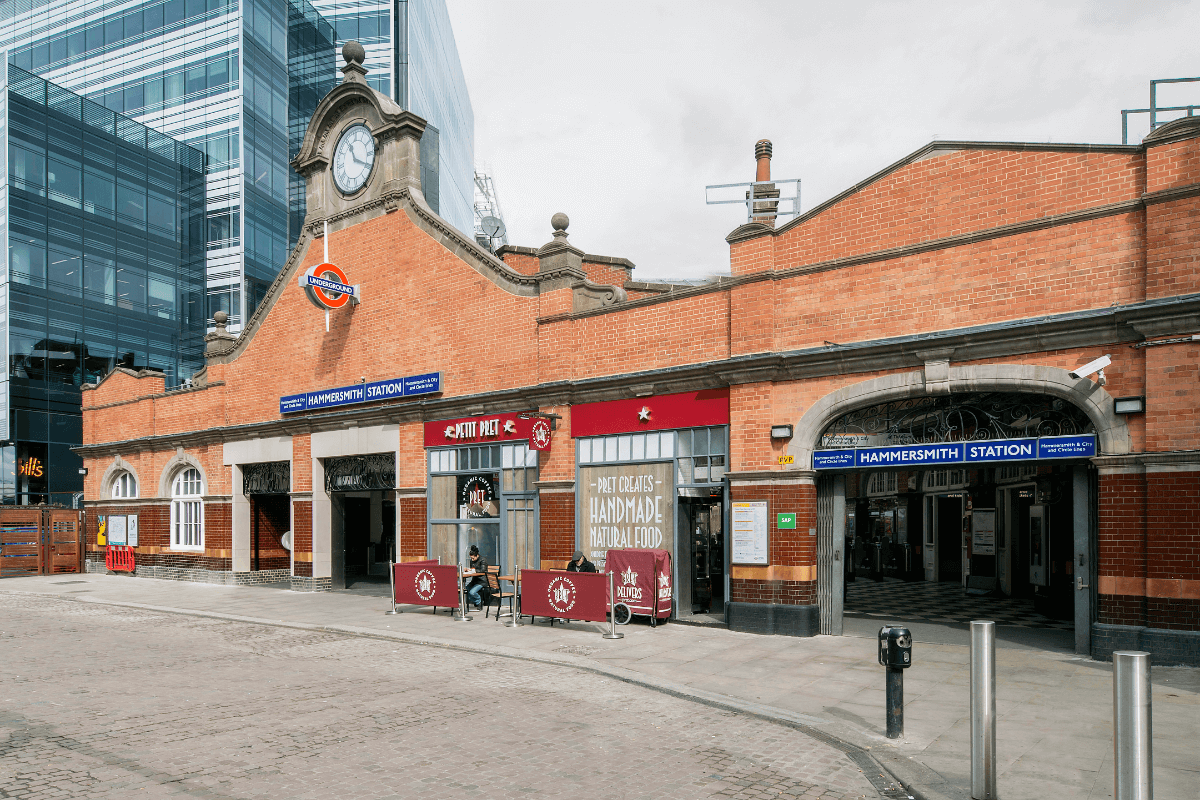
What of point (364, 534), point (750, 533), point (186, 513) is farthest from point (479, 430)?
point (186, 513)

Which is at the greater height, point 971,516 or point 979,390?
point 979,390

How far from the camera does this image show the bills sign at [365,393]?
19.3m

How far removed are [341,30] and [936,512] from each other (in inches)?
2032

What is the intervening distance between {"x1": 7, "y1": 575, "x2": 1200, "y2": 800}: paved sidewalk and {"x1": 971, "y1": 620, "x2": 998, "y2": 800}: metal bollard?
24 cm

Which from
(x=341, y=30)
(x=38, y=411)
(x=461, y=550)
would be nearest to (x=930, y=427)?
(x=461, y=550)

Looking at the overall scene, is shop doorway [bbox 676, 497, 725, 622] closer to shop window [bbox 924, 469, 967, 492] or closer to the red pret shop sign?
the red pret shop sign

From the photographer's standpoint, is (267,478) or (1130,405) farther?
(267,478)

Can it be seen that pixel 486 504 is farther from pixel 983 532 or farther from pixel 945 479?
pixel 945 479

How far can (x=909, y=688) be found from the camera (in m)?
9.62

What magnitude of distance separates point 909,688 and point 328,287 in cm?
1603

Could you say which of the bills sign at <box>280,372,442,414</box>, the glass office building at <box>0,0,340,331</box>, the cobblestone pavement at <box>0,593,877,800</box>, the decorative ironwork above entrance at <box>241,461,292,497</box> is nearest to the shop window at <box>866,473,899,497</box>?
the bills sign at <box>280,372,442,414</box>

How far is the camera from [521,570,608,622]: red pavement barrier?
1380 centimetres

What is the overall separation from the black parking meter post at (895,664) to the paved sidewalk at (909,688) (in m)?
0.18

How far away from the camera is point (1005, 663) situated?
10883 mm
